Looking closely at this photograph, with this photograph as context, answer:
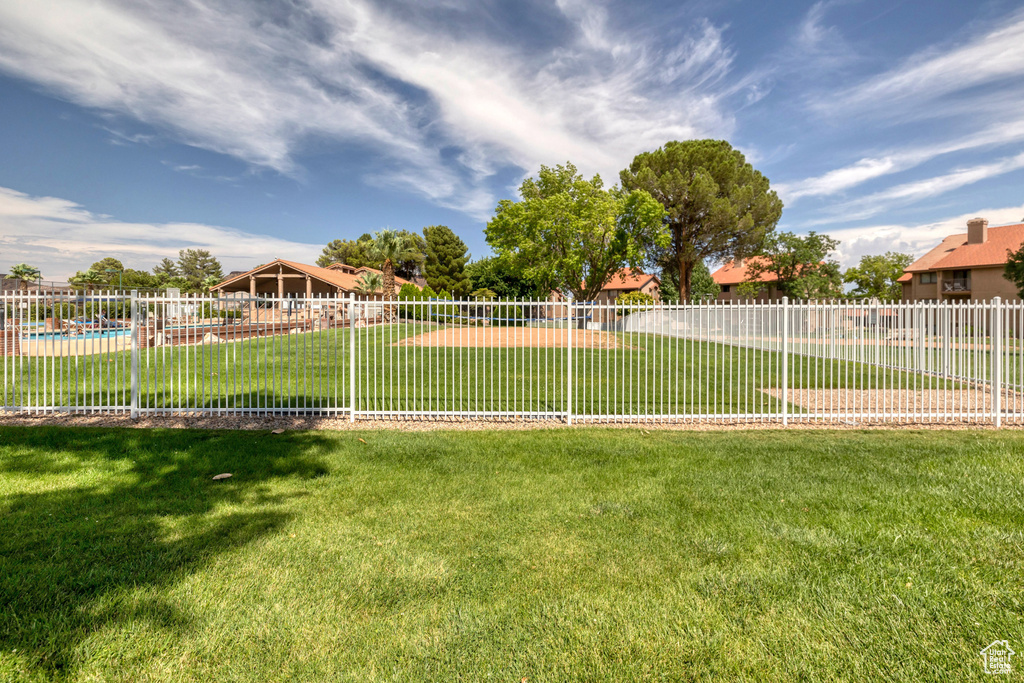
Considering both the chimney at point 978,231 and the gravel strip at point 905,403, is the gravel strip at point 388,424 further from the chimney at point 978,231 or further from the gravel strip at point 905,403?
the chimney at point 978,231

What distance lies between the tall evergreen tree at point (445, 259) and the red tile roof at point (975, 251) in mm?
41848

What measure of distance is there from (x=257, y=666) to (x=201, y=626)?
54cm

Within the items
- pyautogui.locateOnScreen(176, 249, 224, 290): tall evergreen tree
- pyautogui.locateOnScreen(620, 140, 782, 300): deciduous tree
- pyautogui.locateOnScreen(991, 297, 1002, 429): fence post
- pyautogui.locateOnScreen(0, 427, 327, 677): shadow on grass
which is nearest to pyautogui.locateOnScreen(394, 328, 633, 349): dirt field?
pyautogui.locateOnScreen(0, 427, 327, 677): shadow on grass

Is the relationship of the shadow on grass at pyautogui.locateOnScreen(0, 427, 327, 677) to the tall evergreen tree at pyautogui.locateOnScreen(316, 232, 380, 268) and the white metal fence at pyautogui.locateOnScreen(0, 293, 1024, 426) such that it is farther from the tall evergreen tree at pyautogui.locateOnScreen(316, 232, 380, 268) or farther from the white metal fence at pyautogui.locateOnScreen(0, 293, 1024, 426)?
the tall evergreen tree at pyautogui.locateOnScreen(316, 232, 380, 268)

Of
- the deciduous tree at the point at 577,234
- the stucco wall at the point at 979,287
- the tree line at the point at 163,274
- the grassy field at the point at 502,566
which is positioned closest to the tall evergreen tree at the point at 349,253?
the tree line at the point at 163,274

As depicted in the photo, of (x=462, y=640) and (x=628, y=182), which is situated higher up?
(x=628, y=182)

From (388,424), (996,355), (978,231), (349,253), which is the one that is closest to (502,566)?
(388,424)

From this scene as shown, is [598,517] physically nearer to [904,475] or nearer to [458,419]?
[904,475]

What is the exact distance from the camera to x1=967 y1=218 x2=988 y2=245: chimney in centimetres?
4125

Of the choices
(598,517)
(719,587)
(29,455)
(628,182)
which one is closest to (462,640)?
(719,587)

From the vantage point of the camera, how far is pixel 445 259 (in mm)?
54094

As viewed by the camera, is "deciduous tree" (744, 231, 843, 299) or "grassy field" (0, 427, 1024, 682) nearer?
"grassy field" (0, 427, 1024, 682)

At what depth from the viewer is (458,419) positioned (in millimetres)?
8414

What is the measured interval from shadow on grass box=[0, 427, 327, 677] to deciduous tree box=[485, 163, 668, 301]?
30190 millimetres
